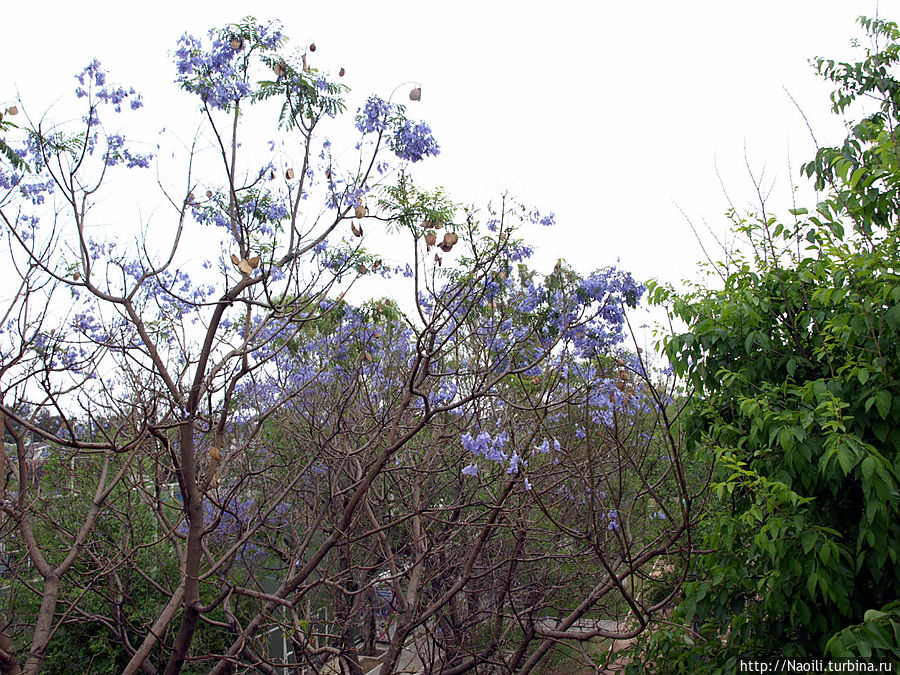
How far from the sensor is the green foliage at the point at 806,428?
7.89ft

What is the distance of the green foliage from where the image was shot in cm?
240

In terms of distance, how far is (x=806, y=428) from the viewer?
8.17 feet

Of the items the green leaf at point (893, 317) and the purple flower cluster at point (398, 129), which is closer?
the green leaf at point (893, 317)

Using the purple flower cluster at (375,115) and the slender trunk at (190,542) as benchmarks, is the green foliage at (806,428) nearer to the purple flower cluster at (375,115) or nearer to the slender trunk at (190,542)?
the purple flower cluster at (375,115)

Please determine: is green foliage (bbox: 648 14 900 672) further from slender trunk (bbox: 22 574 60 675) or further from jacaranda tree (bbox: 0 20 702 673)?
slender trunk (bbox: 22 574 60 675)

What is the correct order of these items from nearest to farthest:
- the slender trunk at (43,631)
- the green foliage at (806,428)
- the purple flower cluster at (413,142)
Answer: the green foliage at (806,428), the slender trunk at (43,631), the purple flower cluster at (413,142)

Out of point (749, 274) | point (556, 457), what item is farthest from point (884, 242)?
point (556, 457)

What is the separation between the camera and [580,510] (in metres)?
5.05

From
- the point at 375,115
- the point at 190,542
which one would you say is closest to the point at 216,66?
the point at 375,115

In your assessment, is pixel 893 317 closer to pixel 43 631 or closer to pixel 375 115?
pixel 375 115

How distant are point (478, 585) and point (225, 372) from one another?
9.02 feet

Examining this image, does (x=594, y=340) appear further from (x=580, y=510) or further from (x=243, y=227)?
(x=243, y=227)

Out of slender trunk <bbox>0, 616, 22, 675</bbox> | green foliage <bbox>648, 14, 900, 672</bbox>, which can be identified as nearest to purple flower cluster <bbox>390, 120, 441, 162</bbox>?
green foliage <bbox>648, 14, 900, 672</bbox>

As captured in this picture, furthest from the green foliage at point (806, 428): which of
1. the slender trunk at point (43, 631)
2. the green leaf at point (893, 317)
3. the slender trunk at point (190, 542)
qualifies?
the slender trunk at point (43, 631)
